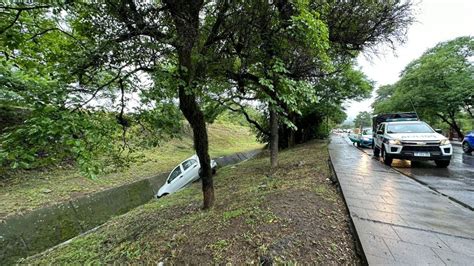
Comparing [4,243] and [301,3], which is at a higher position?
[301,3]

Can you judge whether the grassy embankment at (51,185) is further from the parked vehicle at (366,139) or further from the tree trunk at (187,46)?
the parked vehicle at (366,139)

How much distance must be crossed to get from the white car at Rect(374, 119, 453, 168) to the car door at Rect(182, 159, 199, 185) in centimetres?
719

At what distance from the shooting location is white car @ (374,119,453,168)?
303 inches

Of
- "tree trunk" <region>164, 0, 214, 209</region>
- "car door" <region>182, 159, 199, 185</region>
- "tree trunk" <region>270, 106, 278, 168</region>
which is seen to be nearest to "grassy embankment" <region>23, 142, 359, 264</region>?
"tree trunk" <region>164, 0, 214, 209</region>

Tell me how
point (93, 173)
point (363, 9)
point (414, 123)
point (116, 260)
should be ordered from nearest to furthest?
point (93, 173)
point (116, 260)
point (363, 9)
point (414, 123)

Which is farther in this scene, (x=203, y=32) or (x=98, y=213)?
(x=98, y=213)

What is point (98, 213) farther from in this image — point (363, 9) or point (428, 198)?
point (363, 9)

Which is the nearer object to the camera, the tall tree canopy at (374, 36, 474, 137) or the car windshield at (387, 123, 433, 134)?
the car windshield at (387, 123, 433, 134)

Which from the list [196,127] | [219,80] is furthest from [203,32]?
[196,127]

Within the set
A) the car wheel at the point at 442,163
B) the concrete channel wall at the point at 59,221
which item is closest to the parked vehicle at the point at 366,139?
the car wheel at the point at 442,163

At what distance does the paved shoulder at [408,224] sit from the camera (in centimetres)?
261

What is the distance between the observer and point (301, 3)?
5.02m

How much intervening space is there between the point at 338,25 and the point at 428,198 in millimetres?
5454

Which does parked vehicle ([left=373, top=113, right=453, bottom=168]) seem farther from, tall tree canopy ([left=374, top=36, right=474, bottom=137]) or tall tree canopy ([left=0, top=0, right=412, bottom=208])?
tall tree canopy ([left=374, top=36, right=474, bottom=137])
